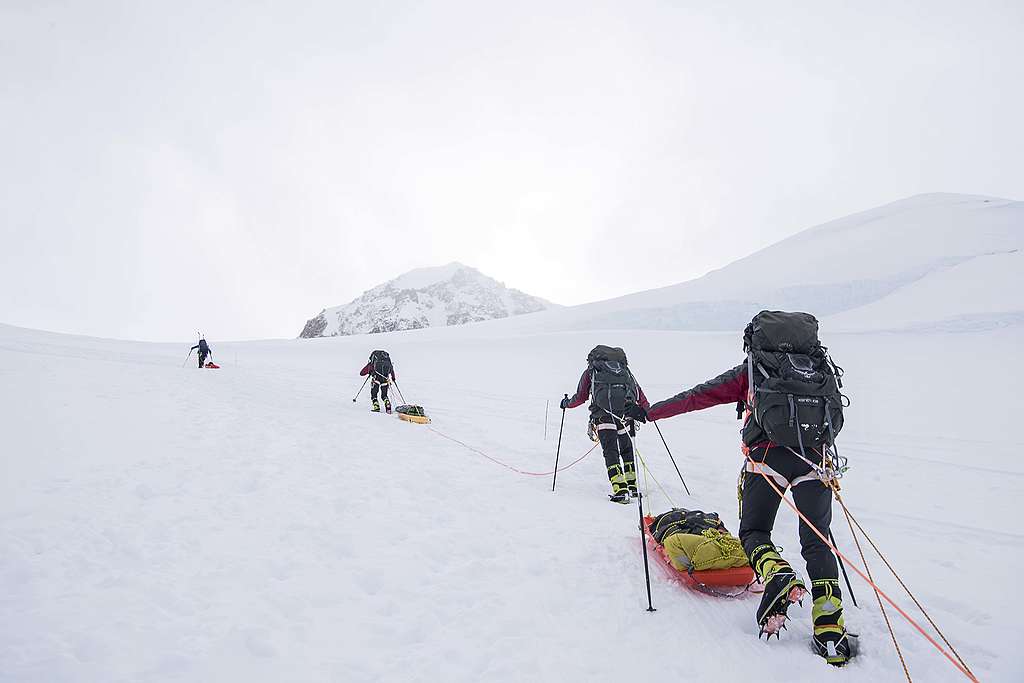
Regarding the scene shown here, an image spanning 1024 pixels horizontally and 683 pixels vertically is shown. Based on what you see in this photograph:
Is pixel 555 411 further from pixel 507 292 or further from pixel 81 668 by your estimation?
pixel 507 292

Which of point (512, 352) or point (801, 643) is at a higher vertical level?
point (512, 352)

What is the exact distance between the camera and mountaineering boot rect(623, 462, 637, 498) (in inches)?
265

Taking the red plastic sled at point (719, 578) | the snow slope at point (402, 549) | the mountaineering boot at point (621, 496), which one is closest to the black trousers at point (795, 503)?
the red plastic sled at point (719, 578)

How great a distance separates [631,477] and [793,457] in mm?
3435

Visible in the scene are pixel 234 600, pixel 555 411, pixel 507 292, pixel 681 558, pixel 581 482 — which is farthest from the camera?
pixel 507 292

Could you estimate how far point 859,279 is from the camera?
29.6 m

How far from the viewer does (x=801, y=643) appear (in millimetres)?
3348

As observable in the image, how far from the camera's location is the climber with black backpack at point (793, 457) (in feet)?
10.7

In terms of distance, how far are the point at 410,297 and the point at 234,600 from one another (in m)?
167

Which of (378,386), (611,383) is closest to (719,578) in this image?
(611,383)

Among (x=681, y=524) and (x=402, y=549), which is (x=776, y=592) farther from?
(x=402, y=549)

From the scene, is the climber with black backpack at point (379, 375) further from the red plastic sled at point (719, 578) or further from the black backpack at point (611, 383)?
the red plastic sled at point (719, 578)

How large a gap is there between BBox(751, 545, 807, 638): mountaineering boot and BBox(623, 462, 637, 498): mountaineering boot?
323cm

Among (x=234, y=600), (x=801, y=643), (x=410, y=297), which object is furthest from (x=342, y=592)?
(x=410, y=297)
